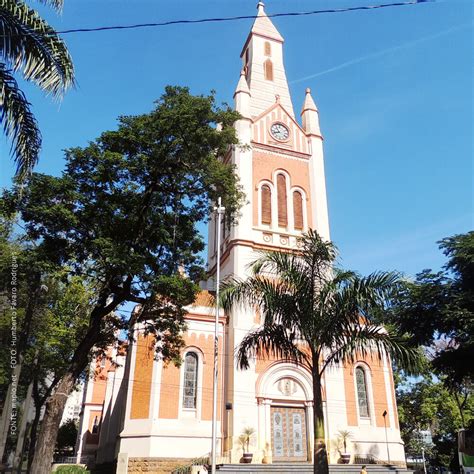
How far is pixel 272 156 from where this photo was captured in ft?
96.1

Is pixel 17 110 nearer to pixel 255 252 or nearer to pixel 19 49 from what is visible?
pixel 19 49

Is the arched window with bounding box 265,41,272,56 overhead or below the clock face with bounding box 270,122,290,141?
overhead

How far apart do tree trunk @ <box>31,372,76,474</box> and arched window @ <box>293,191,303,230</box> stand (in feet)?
59.2

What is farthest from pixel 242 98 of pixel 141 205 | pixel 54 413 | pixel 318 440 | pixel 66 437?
pixel 66 437

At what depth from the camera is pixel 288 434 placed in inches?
854

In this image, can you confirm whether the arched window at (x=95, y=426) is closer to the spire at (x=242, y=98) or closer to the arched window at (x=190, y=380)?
the arched window at (x=190, y=380)

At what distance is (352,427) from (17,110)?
20.7 metres

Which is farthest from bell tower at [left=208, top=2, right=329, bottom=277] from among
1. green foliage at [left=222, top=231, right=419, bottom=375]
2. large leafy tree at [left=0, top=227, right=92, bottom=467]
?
green foliage at [left=222, top=231, right=419, bottom=375]

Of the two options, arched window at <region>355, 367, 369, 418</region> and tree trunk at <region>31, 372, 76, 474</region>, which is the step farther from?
tree trunk at <region>31, 372, 76, 474</region>

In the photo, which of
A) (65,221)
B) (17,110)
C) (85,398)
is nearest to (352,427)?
(65,221)

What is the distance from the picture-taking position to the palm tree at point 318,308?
37.6 ft

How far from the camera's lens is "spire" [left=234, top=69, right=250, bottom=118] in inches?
1174

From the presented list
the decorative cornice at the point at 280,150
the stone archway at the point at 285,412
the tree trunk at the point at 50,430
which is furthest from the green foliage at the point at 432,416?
the tree trunk at the point at 50,430

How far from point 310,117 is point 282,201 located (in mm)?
7762
